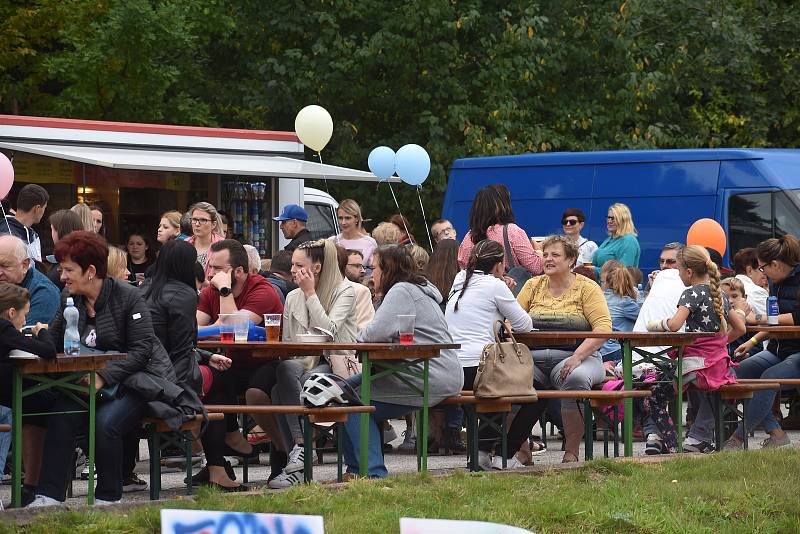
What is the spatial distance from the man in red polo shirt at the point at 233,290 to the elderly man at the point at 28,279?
1.25 meters

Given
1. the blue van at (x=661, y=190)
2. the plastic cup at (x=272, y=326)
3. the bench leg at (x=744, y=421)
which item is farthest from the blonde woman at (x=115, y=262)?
the blue van at (x=661, y=190)

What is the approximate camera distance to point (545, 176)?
18.8 metres

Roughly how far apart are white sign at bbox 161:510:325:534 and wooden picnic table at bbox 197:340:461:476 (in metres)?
4.11

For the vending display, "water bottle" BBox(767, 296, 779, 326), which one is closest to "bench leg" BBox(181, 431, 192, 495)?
"water bottle" BBox(767, 296, 779, 326)

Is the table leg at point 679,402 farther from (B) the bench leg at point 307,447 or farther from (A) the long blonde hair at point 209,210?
(A) the long blonde hair at point 209,210

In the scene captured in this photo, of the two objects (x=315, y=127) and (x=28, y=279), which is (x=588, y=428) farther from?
(x=315, y=127)

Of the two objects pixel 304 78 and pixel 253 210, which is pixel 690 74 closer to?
pixel 304 78

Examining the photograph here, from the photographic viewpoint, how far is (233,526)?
4.84 m

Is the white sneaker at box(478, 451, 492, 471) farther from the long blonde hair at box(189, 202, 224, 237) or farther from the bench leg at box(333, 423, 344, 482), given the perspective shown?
the long blonde hair at box(189, 202, 224, 237)

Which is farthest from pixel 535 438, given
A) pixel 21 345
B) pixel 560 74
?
pixel 560 74

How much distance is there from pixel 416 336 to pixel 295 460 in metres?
1.05

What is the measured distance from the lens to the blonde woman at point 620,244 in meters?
15.0

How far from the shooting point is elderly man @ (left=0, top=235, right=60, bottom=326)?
8.84 metres

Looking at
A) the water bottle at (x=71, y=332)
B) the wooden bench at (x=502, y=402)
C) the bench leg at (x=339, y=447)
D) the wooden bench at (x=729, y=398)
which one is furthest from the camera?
the wooden bench at (x=729, y=398)
